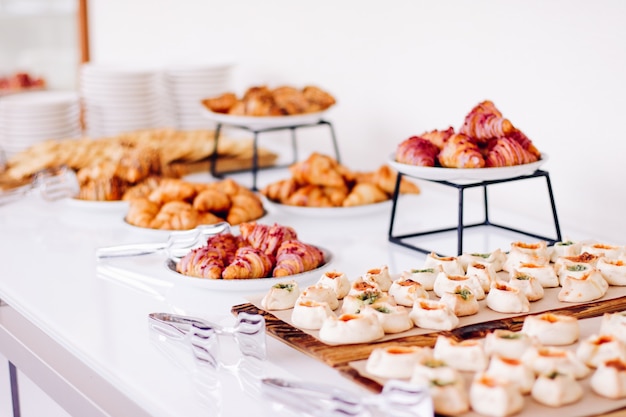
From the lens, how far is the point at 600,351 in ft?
3.00

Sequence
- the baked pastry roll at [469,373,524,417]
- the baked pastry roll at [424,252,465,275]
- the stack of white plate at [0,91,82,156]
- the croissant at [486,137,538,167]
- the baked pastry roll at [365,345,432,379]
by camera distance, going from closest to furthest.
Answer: the baked pastry roll at [469,373,524,417], the baked pastry roll at [365,345,432,379], the baked pastry roll at [424,252,465,275], the croissant at [486,137,538,167], the stack of white plate at [0,91,82,156]

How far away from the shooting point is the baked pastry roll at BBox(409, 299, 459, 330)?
41.8 inches

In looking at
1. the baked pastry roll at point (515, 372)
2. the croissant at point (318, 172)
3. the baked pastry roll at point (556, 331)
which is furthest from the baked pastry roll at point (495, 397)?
the croissant at point (318, 172)

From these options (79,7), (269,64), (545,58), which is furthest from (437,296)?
(79,7)

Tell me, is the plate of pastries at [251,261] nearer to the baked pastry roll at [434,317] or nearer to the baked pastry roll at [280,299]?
the baked pastry roll at [280,299]

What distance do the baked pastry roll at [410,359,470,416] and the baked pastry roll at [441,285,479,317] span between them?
0.71ft

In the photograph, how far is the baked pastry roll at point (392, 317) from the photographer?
1.05 meters

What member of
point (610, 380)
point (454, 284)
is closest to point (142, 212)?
point (454, 284)

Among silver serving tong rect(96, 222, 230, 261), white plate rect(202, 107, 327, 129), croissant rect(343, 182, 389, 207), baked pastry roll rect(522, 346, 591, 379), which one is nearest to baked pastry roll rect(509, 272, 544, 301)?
baked pastry roll rect(522, 346, 591, 379)

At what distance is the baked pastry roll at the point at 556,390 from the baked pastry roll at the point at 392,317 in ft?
0.75

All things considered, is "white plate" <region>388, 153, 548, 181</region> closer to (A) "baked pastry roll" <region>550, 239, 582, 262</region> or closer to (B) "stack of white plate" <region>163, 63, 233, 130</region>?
(A) "baked pastry roll" <region>550, 239, 582, 262</region>

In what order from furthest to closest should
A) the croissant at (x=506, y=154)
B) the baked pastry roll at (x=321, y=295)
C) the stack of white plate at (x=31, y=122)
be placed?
the stack of white plate at (x=31, y=122) < the croissant at (x=506, y=154) < the baked pastry roll at (x=321, y=295)

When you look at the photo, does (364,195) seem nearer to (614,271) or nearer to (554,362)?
(614,271)

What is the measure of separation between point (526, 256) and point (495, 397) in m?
0.49
